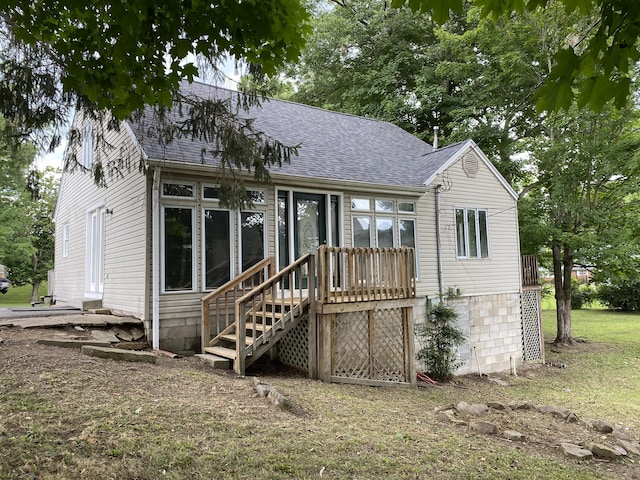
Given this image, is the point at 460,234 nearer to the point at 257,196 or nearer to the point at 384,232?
the point at 384,232

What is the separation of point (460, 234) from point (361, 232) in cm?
323

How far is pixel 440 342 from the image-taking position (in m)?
10.7

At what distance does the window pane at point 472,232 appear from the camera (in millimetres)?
12508

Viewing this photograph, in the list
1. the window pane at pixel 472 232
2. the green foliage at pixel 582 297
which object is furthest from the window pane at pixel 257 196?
the green foliage at pixel 582 297

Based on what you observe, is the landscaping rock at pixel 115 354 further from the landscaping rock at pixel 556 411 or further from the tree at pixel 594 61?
the landscaping rock at pixel 556 411

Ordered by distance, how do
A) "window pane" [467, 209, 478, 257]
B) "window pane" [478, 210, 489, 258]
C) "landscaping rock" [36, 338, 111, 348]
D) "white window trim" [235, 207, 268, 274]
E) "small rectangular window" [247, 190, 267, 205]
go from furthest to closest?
"window pane" [478, 210, 489, 258], "window pane" [467, 209, 478, 257], "small rectangular window" [247, 190, 267, 205], "white window trim" [235, 207, 268, 274], "landscaping rock" [36, 338, 111, 348]

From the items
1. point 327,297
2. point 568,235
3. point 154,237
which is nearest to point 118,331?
point 154,237

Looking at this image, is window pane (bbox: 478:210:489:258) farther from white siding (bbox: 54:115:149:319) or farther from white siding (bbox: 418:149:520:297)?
white siding (bbox: 54:115:149:319)

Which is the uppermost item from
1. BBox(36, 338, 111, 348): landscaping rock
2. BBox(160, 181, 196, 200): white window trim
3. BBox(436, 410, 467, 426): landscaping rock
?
BBox(160, 181, 196, 200): white window trim

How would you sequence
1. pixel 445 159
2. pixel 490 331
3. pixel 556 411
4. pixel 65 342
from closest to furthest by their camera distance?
1. pixel 65 342
2. pixel 556 411
3. pixel 445 159
4. pixel 490 331

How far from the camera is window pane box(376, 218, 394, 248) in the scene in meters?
11.0

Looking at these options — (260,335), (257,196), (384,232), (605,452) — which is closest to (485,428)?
(605,452)

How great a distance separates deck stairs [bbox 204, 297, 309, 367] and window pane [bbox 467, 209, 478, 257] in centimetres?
648

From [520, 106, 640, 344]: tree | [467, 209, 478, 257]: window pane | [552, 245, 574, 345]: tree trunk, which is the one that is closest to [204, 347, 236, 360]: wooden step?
[467, 209, 478, 257]: window pane
